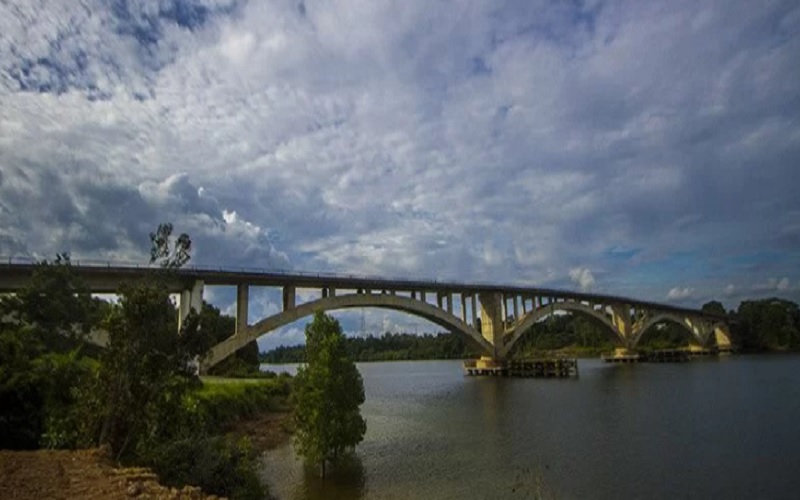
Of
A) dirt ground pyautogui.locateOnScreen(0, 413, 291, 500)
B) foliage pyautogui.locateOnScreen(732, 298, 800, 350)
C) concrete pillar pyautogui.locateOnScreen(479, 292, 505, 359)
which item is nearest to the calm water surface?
dirt ground pyautogui.locateOnScreen(0, 413, 291, 500)

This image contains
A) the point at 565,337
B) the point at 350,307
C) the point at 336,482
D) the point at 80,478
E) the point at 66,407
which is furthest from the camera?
the point at 565,337

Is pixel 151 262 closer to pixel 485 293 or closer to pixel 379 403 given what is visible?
pixel 379 403

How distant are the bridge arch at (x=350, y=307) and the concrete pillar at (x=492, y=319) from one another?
2.12 meters

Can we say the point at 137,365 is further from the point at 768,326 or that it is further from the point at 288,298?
the point at 768,326

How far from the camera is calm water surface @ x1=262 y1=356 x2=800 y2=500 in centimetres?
1800

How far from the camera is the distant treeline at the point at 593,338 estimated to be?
120 meters

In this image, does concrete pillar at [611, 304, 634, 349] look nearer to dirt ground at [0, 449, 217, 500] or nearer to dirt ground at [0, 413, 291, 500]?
dirt ground at [0, 413, 291, 500]

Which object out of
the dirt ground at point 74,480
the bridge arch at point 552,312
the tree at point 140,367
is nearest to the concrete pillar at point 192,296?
the tree at point 140,367

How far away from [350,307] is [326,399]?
3812 cm

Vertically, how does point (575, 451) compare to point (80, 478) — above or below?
below

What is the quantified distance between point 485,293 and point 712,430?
49.1 meters

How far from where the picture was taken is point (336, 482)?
1981 centimetres

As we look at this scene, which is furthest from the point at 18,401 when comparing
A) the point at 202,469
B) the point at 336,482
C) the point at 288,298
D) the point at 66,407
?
the point at 288,298

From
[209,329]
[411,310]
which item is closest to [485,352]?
[411,310]
